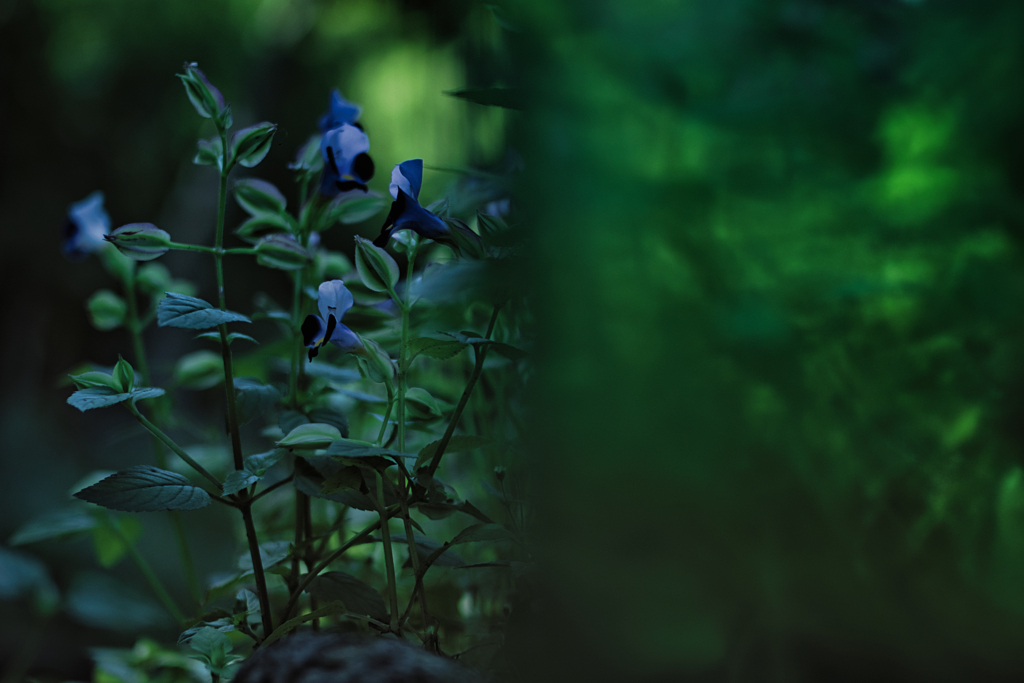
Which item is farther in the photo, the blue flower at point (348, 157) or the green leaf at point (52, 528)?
the green leaf at point (52, 528)

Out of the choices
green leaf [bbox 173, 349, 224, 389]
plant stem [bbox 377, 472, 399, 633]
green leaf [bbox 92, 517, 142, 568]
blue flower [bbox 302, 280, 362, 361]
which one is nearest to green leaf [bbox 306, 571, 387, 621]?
plant stem [bbox 377, 472, 399, 633]

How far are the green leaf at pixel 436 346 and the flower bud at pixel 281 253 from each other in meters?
0.11

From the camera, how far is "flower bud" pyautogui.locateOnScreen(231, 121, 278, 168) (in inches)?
18.5

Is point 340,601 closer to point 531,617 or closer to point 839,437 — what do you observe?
point 531,617

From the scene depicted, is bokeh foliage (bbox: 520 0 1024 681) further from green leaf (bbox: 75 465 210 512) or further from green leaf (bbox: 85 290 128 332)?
green leaf (bbox: 85 290 128 332)

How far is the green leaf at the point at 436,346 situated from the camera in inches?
16.1

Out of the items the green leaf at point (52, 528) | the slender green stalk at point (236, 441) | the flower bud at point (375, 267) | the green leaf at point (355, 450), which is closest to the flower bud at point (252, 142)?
the slender green stalk at point (236, 441)

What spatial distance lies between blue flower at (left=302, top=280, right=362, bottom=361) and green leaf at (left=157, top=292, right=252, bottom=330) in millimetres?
38

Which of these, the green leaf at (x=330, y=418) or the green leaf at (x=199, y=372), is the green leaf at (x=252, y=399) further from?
the green leaf at (x=199, y=372)

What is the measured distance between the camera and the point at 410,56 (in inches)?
25.4

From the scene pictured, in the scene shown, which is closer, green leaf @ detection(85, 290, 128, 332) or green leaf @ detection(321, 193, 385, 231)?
green leaf @ detection(321, 193, 385, 231)

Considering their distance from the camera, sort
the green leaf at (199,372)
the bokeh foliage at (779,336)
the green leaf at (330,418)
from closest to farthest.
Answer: the bokeh foliage at (779,336) < the green leaf at (330,418) < the green leaf at (199,372)

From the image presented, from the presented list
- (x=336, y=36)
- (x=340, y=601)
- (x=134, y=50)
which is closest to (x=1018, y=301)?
(x=340, y=601)

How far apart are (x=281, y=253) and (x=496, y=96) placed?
0.69ft
